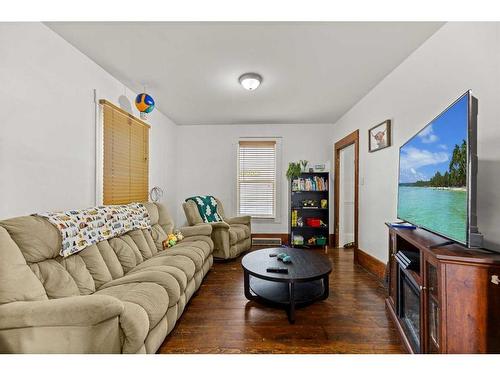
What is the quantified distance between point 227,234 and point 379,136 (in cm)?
249

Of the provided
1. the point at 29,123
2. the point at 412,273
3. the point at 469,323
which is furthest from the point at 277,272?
the point at 29,123

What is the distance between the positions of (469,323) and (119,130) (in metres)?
3.40

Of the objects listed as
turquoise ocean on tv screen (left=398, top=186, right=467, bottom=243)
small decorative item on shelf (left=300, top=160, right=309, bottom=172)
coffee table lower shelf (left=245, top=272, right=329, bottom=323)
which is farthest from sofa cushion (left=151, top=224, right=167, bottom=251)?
small decorative item on shelf (left=300, top=160, right=309, bottom=172)

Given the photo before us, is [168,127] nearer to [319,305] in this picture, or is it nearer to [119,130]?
[119,130]

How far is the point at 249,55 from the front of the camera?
7.59ft

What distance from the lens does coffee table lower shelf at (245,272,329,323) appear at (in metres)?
2.11

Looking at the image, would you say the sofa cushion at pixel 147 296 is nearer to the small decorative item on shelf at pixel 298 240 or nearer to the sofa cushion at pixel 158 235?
the sofa cushion at pixel 158 235

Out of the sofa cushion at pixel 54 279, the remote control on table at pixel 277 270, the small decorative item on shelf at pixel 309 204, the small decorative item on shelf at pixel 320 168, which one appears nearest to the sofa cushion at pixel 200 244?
the remote control on table at pixel 277 270

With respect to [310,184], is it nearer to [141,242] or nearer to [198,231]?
[198,231]

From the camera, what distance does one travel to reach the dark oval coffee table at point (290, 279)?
2074 mm

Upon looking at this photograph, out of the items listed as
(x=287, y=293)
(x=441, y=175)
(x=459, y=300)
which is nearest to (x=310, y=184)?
(x=287, y=293)

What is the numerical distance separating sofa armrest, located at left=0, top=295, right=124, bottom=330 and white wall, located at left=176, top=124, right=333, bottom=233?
367 centimetres

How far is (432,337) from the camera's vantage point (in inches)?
53.7

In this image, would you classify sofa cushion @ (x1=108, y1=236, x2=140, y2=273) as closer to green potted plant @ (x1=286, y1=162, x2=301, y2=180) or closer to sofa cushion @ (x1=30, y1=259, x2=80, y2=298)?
sofa cushion @ (x1=30, y1=259, x2=80, y2=298)
